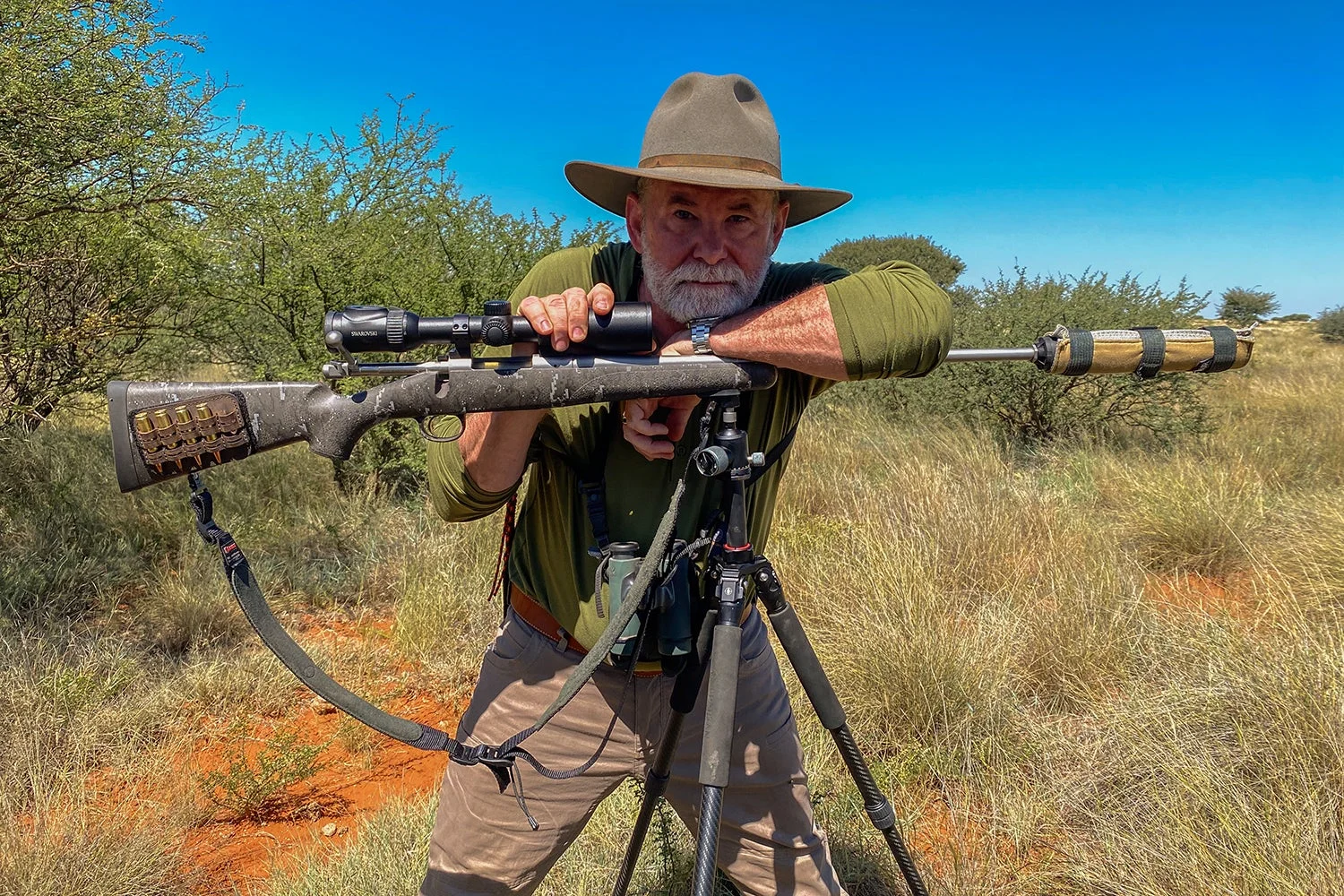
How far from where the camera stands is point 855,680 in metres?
3.73

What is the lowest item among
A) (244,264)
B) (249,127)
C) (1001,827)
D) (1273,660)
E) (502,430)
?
(1001,827)

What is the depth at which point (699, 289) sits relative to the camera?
77.4 inches

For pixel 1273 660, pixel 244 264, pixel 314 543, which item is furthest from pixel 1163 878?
pixel 244 264

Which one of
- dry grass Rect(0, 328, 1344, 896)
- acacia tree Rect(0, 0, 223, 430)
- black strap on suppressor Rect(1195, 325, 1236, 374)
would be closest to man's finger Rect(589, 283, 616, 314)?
black strap on suppressor Rect(1195, 325, 1236, 374)

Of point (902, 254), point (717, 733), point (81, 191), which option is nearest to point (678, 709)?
point (717, 733)

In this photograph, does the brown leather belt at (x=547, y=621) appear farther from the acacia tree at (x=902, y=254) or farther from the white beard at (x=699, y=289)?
the acacia tree at (x=902, y=254)

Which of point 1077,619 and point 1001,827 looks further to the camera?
point 1077,619

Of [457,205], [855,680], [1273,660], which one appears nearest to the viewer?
[1273,660]

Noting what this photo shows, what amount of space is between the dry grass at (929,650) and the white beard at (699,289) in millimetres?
2041

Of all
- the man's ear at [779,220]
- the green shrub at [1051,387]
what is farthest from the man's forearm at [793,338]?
the green shrub at [1051,387]

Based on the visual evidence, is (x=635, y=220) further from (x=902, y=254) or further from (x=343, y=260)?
(x=902, y=254)

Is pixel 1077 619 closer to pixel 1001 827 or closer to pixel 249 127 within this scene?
pixel 1001 827

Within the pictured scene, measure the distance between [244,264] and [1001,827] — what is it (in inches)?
249

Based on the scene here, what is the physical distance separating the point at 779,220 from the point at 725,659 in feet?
4.07
